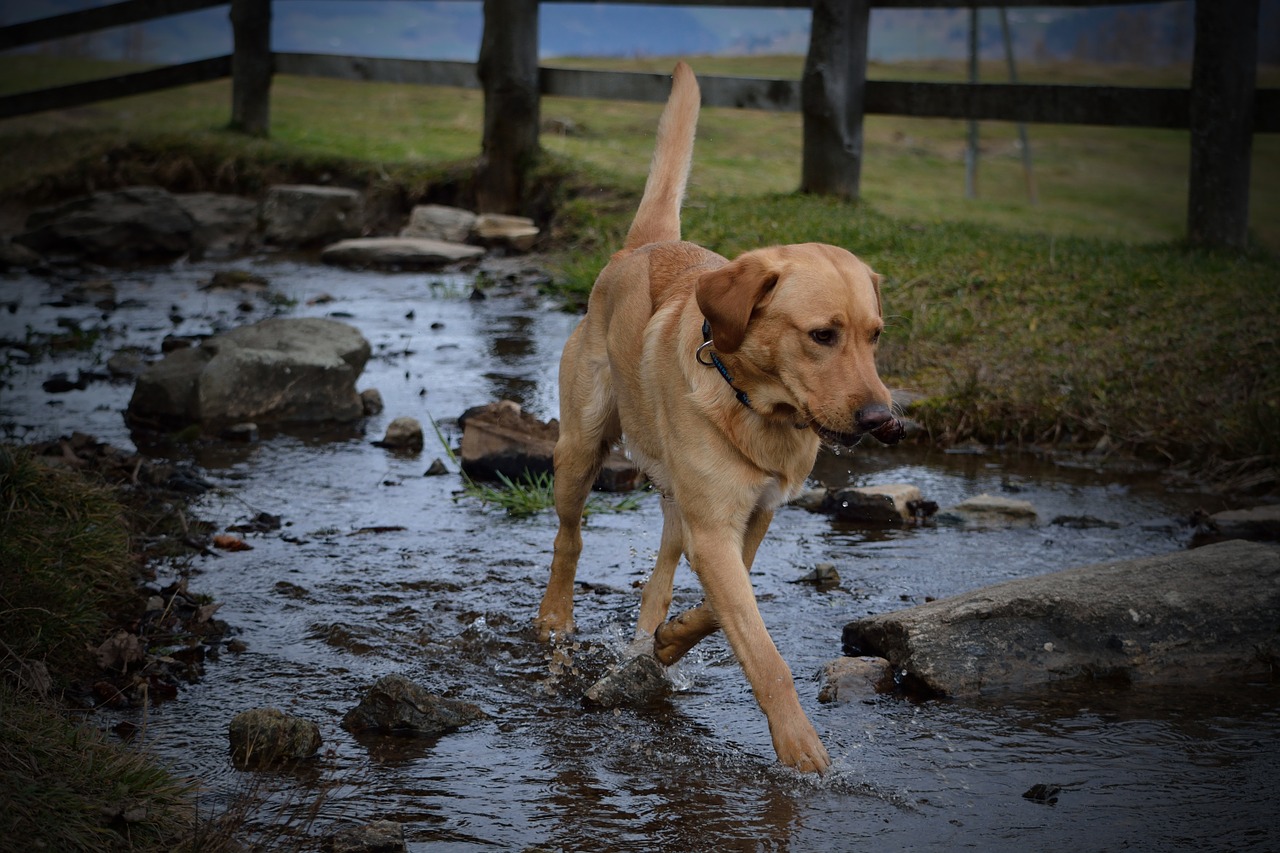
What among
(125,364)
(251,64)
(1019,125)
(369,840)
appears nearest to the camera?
(369,840)

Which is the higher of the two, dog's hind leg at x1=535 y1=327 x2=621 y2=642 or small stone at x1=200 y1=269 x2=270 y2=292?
small stone at x1=200 y1=269 x2=270 y2=292

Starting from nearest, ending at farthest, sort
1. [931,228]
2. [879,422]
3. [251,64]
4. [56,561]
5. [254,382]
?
[879,422] → [56,561] → [254,382] → [931,228] → [251,64]

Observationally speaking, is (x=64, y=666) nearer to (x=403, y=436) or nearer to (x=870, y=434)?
(x=870, y=434)

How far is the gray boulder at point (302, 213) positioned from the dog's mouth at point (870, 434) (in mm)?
9773

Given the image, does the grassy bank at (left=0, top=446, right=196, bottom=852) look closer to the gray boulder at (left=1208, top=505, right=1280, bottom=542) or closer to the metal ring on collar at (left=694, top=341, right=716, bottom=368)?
the metal ring on collar at (left=694, top=341, right=716, bottom=368)

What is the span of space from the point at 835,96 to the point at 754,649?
8132 mm

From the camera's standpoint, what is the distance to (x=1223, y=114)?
905 centimetres

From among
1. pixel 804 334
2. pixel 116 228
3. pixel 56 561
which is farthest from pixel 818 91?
pixel 56 561

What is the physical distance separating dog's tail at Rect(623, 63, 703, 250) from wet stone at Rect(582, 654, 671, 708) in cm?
172

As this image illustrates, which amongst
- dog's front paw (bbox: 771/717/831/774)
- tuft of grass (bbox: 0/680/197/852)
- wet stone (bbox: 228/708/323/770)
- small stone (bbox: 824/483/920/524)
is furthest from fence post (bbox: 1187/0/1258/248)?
tuft of grass (bbox: 0/680/197/852)

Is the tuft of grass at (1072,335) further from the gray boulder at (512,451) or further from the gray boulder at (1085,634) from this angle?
the gray boulder at (1085,634)

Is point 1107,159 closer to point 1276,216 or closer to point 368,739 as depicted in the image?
point 1276,216

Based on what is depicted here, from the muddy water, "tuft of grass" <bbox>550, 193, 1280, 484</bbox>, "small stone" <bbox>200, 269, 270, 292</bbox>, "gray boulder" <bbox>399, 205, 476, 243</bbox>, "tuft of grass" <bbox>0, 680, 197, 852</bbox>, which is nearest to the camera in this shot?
"tuft of grass" <bbox>0, 680, 197, 852</bbox>

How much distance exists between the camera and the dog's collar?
3.52 meters
